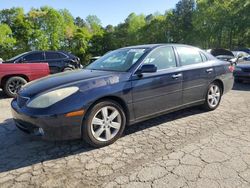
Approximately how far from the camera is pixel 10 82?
6.94 metres

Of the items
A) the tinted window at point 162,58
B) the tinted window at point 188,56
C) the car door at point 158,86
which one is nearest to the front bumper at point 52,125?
the car door at point 158,86

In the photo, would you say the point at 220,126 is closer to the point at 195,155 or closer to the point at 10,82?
the point at 195,155

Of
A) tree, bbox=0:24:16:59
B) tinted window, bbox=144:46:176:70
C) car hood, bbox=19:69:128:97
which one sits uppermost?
tree, bbox=0:24:16:59

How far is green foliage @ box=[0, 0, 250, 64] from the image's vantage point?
32781 mm

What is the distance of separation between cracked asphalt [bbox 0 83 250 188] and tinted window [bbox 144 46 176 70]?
42.0 inches

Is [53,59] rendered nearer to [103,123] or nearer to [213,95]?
[213,95]

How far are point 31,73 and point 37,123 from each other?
4.47m

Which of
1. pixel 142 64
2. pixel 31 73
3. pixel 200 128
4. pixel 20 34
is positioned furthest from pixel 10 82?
pixel 20 34

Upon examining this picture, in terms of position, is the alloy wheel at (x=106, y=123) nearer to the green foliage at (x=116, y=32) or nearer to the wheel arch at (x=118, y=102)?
the wheel arch at (x=118, y=102)

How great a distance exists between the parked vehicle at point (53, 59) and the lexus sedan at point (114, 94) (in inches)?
238

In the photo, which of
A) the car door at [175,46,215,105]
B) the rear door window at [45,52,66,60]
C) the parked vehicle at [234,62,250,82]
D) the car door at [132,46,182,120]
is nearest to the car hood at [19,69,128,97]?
the car door at [132,46,182,120]

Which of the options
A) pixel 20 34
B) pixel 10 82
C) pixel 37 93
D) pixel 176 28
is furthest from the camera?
pixel 176 28

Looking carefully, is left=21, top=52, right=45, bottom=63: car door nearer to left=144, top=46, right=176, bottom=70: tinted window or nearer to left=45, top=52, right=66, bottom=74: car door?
left=45, top=52, right=66, bottom=74: car door

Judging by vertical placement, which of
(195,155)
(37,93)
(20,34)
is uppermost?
(20,34)
